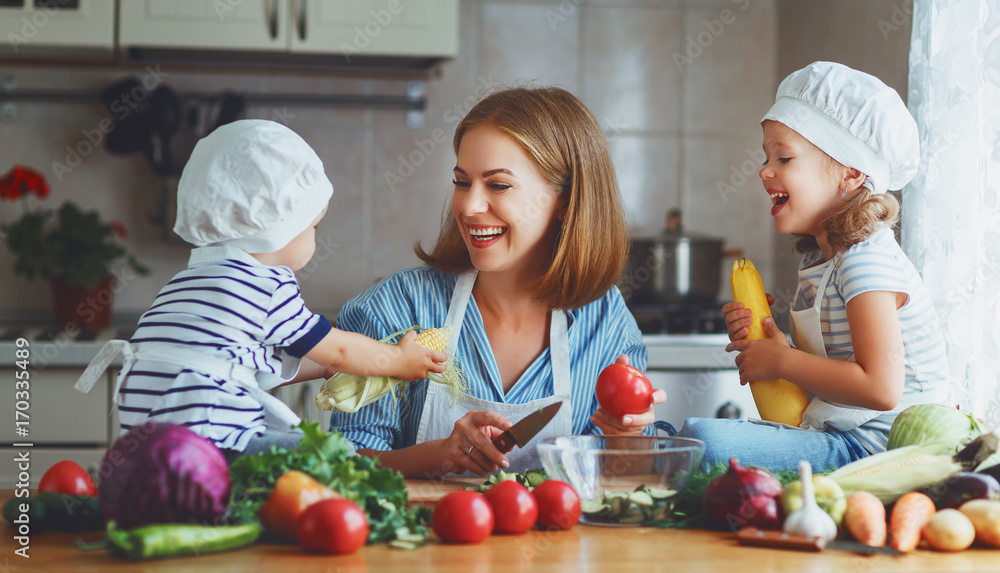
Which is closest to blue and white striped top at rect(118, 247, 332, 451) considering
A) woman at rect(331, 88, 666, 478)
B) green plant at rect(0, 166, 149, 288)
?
woman at rect(331, 88, 666, 478)

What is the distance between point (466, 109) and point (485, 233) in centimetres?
176

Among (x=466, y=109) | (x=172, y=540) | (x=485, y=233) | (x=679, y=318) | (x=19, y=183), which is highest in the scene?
(x=466, y=109)

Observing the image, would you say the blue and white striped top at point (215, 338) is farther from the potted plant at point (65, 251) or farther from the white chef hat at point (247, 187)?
the potted plant at point (65, 251)

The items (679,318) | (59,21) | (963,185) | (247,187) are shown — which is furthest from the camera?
(679,318)

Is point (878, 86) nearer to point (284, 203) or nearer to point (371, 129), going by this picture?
point (284, 203)

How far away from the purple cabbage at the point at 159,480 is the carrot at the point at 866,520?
620 mm

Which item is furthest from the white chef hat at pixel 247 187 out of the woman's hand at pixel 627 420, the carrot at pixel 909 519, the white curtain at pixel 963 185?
the white curtain at pixel 963 185

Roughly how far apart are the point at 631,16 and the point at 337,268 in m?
1.43

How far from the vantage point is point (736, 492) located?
2.92 ft

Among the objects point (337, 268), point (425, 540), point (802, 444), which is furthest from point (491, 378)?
point (337, 268)

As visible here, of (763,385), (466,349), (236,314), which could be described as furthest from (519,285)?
(236,314)

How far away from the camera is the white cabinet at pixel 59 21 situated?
2.54 m

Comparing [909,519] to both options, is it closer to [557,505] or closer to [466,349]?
[557,505]

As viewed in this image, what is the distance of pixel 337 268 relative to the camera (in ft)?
10.0
